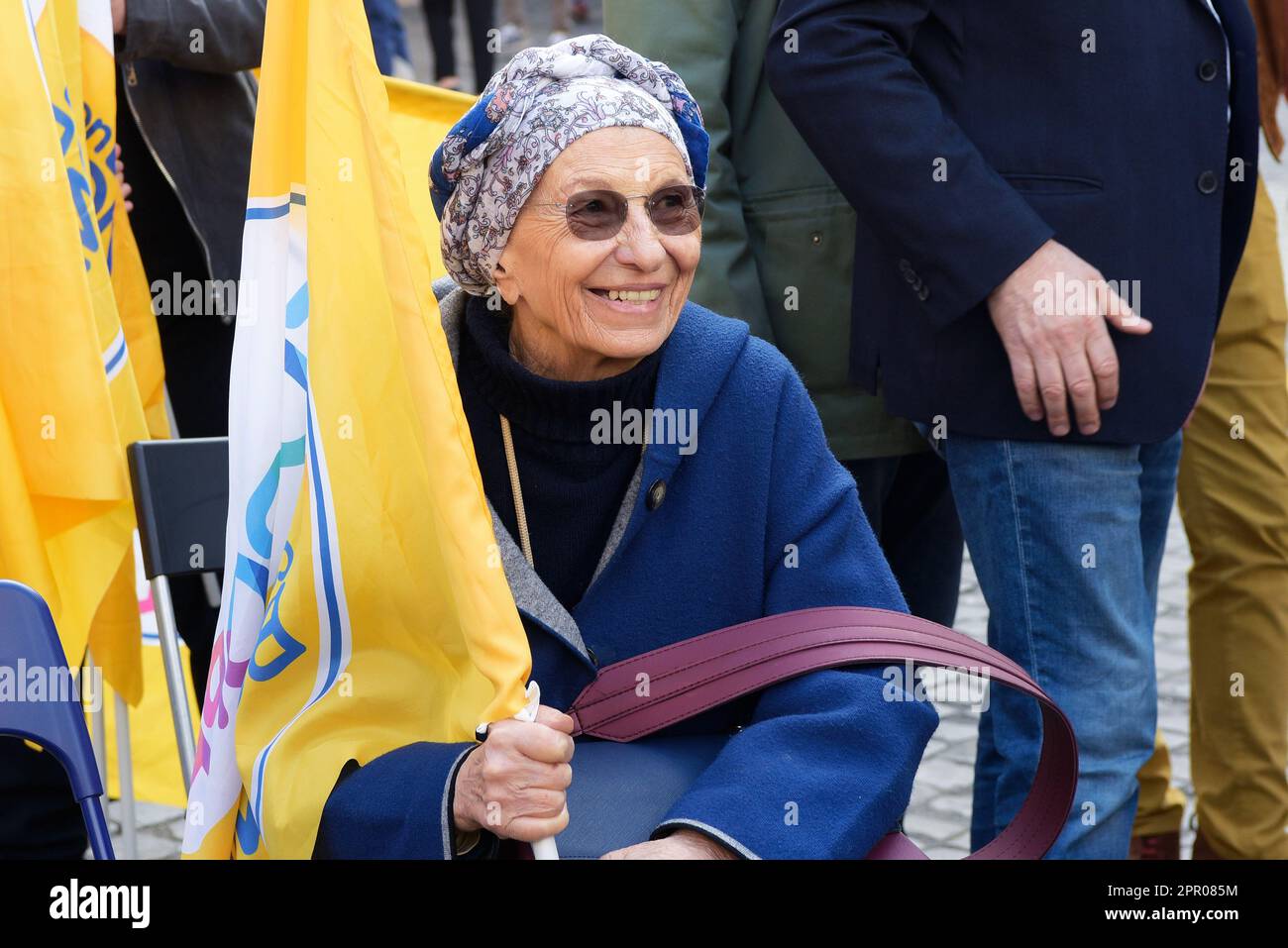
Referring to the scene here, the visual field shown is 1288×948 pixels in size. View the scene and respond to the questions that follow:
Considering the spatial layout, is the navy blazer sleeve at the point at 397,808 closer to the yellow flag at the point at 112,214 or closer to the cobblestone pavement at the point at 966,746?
the yellow flag at the point at 112,214

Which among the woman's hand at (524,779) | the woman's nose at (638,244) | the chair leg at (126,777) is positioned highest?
the woman's nose at (638,244)

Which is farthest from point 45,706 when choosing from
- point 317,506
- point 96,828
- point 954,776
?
point 954,776

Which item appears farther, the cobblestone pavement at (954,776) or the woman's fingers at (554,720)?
the cobblestone pavement at (954,776)

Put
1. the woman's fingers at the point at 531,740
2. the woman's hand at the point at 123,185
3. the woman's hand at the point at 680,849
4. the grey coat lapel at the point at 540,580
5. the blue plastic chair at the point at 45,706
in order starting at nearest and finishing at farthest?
the woman's fingers at the point at 531,740 < the woman's hand at the point at 680,849 < the grey coat lapel at the point at 540,580 < the blue plastic chair at the point at 45,706 < the woman's hand at the point at 123,185

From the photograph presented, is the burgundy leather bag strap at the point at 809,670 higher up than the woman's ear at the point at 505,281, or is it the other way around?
the woman's ear at the point at 505,281

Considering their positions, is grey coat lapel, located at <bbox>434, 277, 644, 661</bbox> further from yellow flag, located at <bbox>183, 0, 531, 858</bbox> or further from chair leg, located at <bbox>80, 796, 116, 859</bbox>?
chair leg, located at <bbox>80, 796, 116, 859</bbox>

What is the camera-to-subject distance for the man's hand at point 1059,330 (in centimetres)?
291

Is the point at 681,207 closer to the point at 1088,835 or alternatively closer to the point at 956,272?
the point at 956,272

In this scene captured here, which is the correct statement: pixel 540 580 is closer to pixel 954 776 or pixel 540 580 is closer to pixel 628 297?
pixel 628 297

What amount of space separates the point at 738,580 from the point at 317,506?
2.03ft

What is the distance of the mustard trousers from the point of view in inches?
149

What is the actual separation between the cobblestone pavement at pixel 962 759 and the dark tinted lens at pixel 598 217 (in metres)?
2.24

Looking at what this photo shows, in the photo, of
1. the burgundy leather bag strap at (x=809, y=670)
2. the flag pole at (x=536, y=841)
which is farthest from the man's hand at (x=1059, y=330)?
the flag pole at (x=536, y=841)

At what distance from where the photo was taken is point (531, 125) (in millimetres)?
2467
